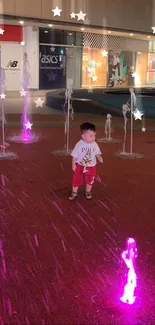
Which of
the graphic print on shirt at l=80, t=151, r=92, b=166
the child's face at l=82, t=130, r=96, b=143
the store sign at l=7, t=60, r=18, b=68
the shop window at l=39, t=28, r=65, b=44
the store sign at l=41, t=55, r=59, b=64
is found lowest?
the graphic print on shirt at l=80, t=151, r=92, b=166

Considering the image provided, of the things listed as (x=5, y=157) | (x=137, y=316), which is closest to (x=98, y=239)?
(x=137, y=316)

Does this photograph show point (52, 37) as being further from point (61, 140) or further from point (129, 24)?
point (61, 140)

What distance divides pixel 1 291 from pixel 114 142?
6.59 meters

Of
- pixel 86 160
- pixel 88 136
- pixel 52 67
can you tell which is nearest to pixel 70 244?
pixel 86 160

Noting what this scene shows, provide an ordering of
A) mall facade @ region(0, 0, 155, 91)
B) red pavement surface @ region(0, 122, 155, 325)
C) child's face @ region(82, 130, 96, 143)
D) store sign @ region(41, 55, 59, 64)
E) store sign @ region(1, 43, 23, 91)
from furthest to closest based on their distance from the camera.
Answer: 1. store sign @ region(41, 55, 59, 64)
2. store sign @ region(1, 43, 23, 91)
3. mall facade @ region(0, 0, 155, 91)
4. child's face @ region(82, 130, 96, 143)
5. red pavement surface @ region(0, 122, 155, 325)

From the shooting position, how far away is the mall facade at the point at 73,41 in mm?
22781

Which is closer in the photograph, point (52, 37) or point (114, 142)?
point (114, 142)

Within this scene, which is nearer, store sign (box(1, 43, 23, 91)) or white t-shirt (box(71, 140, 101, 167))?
white t-shirt (box(71, 140, 101, 167))

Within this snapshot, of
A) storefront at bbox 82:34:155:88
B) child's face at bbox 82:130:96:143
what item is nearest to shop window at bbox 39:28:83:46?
storefront at bbox 82:34:155:88

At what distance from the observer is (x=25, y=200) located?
511 cm

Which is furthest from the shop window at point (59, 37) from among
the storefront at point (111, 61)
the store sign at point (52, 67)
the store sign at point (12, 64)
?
the store sign at point (12, 64)

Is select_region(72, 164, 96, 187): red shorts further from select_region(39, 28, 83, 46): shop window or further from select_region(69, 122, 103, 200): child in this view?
select_region(39, 28, 83, 46): shop window

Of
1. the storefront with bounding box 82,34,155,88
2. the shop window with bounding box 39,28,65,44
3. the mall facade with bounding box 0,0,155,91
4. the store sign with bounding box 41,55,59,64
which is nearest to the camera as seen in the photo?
the mall facade with bounding box 0,0,155,91

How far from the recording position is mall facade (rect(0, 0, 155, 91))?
2278 centimetres
